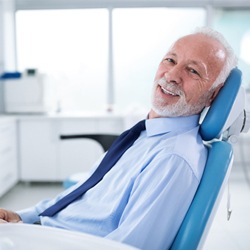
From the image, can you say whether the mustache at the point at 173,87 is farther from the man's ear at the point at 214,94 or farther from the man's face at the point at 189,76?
the man's ear at the point at 214,94

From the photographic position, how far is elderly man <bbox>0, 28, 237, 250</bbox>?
0.90m

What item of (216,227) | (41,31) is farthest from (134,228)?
(41,31)

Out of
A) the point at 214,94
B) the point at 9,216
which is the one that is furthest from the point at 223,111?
the point at 9,216

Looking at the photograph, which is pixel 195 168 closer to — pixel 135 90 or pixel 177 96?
pixel 177 96

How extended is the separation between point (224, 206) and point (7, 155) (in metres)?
2.13

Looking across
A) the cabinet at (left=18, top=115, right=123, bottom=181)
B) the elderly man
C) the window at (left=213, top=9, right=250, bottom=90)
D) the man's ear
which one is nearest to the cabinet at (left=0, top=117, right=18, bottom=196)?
the cabinet at (left=18, top=115, right=123, bottom=181)

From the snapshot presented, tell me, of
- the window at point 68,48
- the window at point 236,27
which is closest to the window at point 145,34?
the window at point 68,48

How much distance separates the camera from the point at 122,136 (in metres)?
1.36

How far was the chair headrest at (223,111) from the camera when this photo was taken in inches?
41.5

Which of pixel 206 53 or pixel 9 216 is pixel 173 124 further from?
pixel 9 216

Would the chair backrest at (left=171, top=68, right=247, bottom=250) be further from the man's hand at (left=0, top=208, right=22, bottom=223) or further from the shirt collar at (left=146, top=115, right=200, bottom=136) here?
the man's hand at (left=0, top=208, right=22, bottom=223)

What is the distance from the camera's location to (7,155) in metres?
3.05

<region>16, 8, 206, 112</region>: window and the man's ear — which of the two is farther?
<region>16, 8, 206, 112</region>: window

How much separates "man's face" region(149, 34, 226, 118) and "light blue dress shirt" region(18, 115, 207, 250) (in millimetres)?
53
